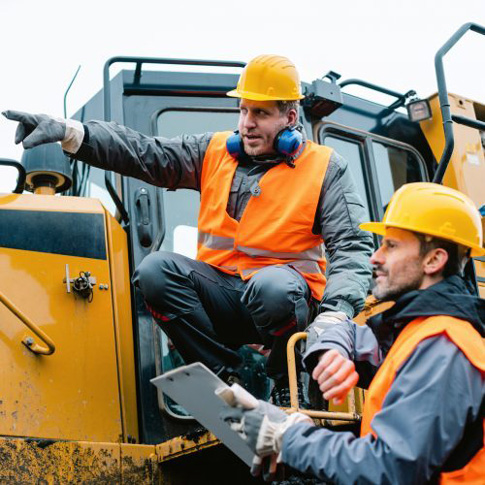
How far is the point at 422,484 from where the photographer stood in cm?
210

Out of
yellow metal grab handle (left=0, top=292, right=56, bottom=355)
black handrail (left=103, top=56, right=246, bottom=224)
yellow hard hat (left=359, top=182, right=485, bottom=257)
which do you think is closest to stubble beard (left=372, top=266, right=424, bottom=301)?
yellow hard hat (left=359, top=182, right=485, bottom=257)

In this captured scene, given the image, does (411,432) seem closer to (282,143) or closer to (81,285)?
(282,143)

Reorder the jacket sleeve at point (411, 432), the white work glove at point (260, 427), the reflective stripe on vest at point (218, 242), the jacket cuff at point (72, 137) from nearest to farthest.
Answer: the jacket sleeve at point (411, 432)
the white work glove at point (260, 427)
the jacket cuff at point (72, 137)
the reflective stripe on vest at point (218, 242)

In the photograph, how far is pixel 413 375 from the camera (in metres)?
2.19

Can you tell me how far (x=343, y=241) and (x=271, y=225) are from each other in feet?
0.95

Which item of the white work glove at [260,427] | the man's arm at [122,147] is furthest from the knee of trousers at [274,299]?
the white work glove at [260,427]

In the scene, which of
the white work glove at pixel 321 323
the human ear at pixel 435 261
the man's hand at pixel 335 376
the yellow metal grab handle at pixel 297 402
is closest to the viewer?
the man's hand at pixel 335 376

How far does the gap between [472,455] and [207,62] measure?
8.88ft

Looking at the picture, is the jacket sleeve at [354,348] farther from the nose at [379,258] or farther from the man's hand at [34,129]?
the man's hand at [34,129]

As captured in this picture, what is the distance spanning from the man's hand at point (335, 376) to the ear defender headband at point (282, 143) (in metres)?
1.38

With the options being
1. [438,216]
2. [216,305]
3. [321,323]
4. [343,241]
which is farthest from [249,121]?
[438,216]

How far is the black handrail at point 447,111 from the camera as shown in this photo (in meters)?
4.03

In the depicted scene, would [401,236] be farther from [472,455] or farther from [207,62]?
[207,62]

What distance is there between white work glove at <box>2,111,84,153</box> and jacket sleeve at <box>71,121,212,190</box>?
1.7 inches
